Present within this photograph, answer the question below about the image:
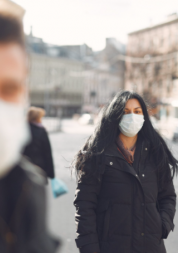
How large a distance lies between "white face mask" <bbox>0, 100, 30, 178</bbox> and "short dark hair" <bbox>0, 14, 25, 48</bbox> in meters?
0.10

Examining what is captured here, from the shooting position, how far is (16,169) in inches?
20.5

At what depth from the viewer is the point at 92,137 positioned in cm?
248

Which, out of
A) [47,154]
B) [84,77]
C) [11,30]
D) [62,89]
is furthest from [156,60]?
[11,30]

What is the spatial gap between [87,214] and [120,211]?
0.69 ft

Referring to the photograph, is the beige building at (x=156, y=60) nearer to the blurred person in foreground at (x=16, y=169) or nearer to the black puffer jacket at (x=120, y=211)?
the black puffer jacket at (x=120, y=211)

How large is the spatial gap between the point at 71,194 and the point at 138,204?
14.9 feet

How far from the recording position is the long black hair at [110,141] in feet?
7.57

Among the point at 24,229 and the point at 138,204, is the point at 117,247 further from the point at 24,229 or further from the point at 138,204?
the point at 24,229

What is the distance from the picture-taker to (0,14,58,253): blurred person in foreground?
19.7 inches

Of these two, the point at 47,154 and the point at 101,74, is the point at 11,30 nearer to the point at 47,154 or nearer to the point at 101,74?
the point at 47,154

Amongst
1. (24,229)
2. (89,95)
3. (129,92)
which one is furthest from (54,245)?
(89,95)

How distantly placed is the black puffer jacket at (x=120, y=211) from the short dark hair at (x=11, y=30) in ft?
5.64

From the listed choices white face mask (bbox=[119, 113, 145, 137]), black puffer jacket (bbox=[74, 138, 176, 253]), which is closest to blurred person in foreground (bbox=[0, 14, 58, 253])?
black puffer jacket (bbox=[74, 138, 176, 253])

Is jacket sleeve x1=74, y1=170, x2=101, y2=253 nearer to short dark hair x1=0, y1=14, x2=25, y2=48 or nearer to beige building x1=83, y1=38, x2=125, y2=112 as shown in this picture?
short dark hair x1=0, y1=14, x2=25, y2=48
